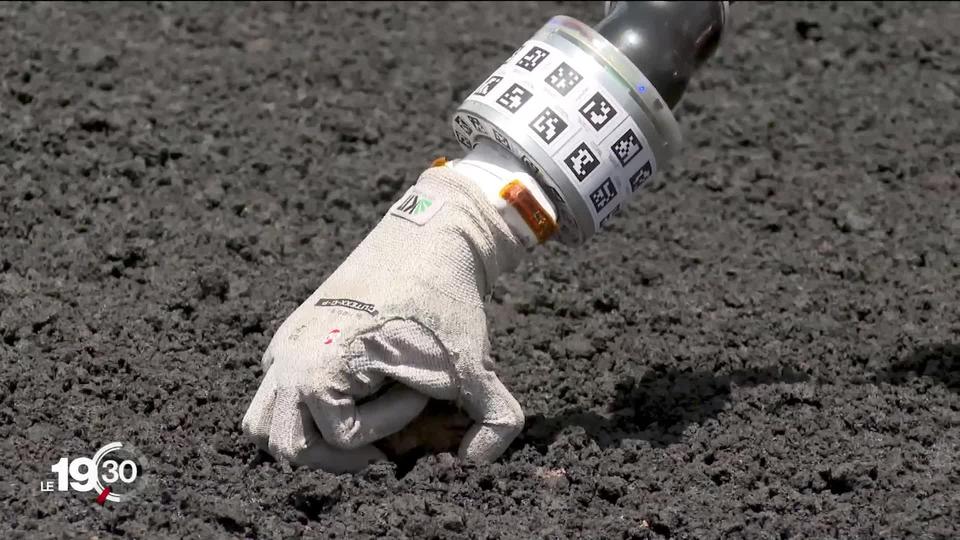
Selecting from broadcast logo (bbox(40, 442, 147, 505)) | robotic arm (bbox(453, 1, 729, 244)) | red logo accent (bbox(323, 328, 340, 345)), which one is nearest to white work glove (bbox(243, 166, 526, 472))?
red logo accent (bbox(323, 328, 340, 345))

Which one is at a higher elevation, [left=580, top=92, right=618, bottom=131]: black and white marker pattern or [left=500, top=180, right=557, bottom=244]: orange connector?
[left=580, top=92, right=618, bottom=131]: black and white marker pattern

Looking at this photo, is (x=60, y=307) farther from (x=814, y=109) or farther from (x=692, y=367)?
(x=814, y=109)

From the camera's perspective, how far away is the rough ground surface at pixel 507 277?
2.58 m

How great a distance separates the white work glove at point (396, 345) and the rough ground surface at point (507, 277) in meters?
0.08

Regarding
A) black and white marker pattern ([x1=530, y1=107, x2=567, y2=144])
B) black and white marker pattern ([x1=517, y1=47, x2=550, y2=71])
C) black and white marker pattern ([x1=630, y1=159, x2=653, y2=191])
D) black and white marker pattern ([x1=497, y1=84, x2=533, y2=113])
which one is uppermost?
black and white marker pattern ([x1=517, y1=47, x2=550, y2=71])

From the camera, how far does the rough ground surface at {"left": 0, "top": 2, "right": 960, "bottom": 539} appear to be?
258cm

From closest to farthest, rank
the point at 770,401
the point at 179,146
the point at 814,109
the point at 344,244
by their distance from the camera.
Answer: the point at 770,401, the point at 344,244, the point at 179,146, the point at 814,109

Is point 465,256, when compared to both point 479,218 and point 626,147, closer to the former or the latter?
point 479,218

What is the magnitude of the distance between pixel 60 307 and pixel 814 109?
224cm

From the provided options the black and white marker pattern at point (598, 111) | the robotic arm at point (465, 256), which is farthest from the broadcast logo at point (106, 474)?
the black and white marker pattern at point (598, 111)

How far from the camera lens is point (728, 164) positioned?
3.91 meters

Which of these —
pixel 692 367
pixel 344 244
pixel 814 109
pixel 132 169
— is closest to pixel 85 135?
pixel 132 169

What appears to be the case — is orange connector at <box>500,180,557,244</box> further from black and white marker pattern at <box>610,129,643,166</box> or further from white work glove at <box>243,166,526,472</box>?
black and white marker pattern at <box>610,129,643,166</box>

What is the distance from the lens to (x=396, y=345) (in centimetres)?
252
